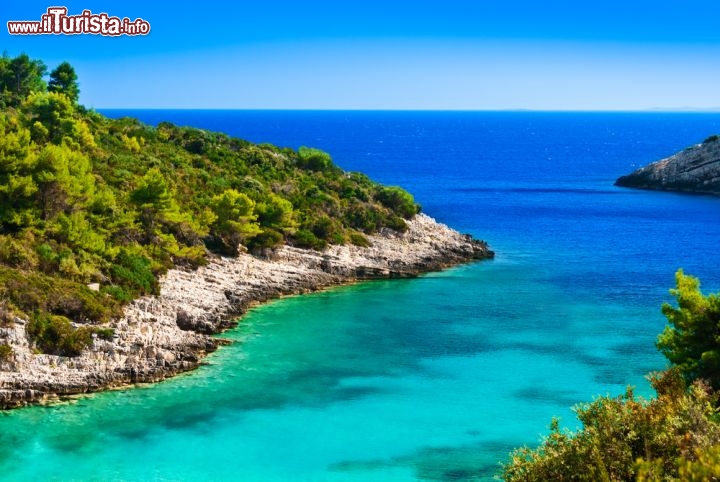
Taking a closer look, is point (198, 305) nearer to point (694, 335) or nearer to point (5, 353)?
point (5, 353)

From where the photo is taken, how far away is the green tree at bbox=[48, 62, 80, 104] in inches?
3159

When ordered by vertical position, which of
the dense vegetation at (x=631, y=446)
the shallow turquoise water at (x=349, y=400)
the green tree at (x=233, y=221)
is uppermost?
the green tree at (x=233, y=221)

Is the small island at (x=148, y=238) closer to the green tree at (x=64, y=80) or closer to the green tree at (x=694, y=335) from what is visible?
the green tree at (x=64, y=80)

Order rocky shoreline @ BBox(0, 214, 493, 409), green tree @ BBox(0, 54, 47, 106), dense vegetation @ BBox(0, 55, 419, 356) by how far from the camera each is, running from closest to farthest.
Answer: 1. rocky shoreline @ BBox(0, 214, 493, 409)
2. dense vegetation @ BBox(0, 55, 419, 356)
3. green tree @ BBox(0, 54, 47, 106)

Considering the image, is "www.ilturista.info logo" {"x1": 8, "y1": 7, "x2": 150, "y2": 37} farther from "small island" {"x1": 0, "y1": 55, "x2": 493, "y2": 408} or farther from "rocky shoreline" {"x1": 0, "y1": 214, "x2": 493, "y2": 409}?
"rocky shoreline" {"x1": 0, "y1": 214, "x2": 493, "y2": 409}

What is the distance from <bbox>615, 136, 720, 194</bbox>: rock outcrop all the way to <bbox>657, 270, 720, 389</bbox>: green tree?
104 m

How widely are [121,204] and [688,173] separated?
10566 centimetres

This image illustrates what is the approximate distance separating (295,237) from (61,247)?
71.8 ft

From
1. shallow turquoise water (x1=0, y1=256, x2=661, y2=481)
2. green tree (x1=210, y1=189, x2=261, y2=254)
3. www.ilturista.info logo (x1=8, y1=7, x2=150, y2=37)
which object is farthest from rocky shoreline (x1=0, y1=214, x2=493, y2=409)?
www.ilturista.info logo (x1=8, y1=7, x2=150, y2=37)

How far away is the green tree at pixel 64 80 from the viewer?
80.2m

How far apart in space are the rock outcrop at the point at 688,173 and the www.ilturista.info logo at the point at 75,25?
338ft

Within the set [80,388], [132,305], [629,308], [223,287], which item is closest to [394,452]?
[80,388]

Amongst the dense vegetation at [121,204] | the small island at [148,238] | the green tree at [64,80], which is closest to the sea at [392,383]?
the small island at [148,238]

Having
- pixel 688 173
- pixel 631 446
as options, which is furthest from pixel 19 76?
pixel 688 173
